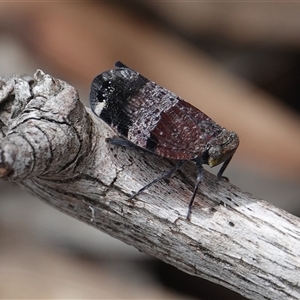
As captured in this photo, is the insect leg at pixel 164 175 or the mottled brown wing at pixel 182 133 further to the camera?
the mottled brown wing at pixel 182 133

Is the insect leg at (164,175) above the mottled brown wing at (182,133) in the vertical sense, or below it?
below

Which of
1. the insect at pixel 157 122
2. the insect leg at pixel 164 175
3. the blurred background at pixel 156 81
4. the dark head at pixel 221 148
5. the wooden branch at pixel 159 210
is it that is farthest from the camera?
the blurred background at pixel 156 81

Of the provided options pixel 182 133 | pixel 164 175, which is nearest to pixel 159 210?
pixel 164 175

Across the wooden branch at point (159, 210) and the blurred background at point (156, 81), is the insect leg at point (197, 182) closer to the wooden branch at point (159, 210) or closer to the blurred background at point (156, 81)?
the wooden branch at point (159, 210)

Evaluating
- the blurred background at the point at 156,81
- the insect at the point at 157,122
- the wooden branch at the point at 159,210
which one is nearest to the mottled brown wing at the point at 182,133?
the insect at the point at 157,122

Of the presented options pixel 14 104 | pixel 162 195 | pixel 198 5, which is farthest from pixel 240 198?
pixel 198 5

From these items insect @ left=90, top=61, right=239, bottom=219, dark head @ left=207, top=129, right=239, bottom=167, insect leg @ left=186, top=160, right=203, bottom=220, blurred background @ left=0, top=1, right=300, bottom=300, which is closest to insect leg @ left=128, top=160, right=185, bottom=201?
insect @ left=90, top=61, right=239, bottom=219

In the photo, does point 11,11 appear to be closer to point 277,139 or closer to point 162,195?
point 277,139
